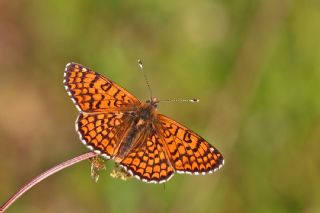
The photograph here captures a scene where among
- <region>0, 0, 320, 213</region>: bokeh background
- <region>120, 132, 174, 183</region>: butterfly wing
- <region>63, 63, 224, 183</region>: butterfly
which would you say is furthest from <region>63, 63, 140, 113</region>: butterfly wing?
<region>0, 0, 320, 213</region>: bokeh background

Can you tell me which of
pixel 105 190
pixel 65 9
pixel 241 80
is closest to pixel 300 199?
pixel 241 80

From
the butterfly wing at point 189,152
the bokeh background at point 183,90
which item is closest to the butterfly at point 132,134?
the butterfly wing at point 189,152

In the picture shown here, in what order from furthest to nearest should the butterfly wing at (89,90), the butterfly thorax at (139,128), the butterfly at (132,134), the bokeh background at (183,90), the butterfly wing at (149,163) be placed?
the bokeh background at (183,90) → the butterfly wing at (89,90) → the butterfly thorax at (139,128) → the butterfly at (132,134) → the butterfly wing at (149,163)

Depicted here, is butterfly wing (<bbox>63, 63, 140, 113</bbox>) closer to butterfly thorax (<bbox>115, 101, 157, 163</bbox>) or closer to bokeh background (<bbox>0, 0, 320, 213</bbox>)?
butterfly thorax (<bbox>115, 101, 157, 163</bbox>)

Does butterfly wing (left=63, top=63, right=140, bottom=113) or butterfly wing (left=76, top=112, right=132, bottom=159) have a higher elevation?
butterfly wing (left=63, top=63, right=140, bottom=113)

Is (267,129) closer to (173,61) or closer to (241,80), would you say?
(241,80)

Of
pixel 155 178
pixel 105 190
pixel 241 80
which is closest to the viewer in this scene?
pixel 155 178

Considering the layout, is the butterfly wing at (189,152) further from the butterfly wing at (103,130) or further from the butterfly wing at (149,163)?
the butterfly wing at (103,130)
